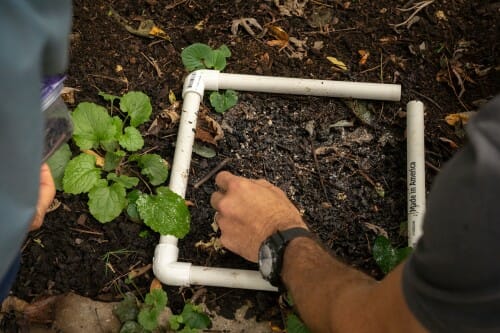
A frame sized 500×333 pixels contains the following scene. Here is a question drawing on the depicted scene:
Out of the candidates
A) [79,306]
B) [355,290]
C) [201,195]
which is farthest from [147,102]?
[355,290]

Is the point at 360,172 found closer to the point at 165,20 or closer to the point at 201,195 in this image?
the point at 201,195

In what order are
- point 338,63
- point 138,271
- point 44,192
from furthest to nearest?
point 338,63 < point 138,271 < point 44,192

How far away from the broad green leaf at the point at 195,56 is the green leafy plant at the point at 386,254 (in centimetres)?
80

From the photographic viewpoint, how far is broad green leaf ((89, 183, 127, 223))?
1.69m

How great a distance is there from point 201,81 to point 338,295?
870mm

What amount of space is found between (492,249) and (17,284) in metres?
1.35

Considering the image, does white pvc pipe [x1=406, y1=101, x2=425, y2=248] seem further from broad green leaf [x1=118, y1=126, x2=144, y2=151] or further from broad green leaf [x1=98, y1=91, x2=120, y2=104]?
broad green leaf [x1=98, y1=91, x2=120, y2=104]

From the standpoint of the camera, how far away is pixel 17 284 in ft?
5.49

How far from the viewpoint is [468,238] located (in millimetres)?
782

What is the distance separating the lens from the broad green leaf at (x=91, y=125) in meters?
1.76

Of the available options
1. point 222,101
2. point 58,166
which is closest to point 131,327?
point 58,166

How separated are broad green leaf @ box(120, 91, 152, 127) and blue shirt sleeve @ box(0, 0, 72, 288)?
1038mm

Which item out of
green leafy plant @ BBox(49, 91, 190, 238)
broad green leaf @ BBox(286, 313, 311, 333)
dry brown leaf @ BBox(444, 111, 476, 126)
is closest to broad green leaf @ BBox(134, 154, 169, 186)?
green leafy plant @ BBox(49, 91, 190, 238)

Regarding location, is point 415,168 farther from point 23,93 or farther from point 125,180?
point 23,93
